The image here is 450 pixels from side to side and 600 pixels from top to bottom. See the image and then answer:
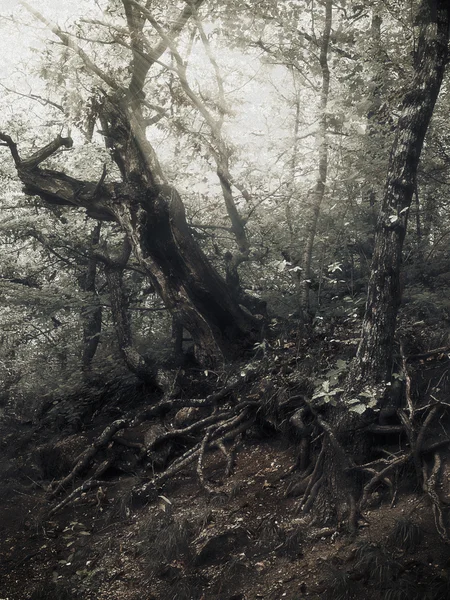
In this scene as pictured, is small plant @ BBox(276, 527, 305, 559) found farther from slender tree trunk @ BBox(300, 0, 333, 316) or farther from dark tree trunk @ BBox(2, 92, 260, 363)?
slender tree trunk @ BBox(300, 0, 333, 316)

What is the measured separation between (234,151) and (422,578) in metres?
12.4

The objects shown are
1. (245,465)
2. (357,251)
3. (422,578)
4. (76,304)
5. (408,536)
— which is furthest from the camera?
(76,304)

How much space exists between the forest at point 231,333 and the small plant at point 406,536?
0.03 metres

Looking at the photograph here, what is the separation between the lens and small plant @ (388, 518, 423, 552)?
459cm

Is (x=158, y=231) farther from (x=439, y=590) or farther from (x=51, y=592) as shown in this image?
(x=439, y=590)

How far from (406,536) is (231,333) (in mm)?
5779

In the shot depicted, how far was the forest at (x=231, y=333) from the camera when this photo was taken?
5.35 m

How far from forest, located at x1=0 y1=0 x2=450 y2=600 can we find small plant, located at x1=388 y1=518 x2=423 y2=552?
0.09 feet

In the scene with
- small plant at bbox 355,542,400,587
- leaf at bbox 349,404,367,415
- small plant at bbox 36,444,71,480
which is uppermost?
leaf at bbox 349,404,367,415

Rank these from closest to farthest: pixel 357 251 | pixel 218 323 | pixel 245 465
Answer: pixel 245 465
pixel 218 323
pixel 357 251

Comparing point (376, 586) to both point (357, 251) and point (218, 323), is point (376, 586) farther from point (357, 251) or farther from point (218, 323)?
point (357, 251)

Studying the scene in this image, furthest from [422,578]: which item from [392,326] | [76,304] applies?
[76,304]

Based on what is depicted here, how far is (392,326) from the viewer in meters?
5.73

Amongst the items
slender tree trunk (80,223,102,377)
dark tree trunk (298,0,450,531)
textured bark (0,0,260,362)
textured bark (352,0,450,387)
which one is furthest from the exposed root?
slender tree trunk (80,223,102,377)
